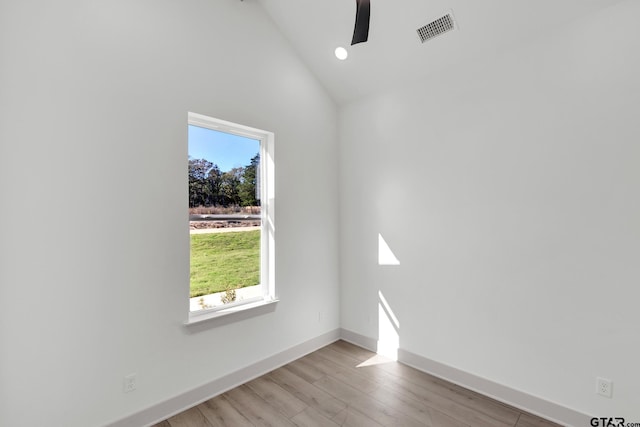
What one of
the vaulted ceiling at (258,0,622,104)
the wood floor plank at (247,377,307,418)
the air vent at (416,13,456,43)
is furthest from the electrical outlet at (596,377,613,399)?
the air vent at (416,13,456,43)

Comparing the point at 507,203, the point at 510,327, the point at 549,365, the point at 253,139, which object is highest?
the point at 253,139

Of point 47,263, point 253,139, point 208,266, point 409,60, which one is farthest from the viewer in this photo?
point 253,139

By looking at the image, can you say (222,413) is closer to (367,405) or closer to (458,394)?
(367,405)

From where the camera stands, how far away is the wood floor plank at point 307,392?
2.41 m

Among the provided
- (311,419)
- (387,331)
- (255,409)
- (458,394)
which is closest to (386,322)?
(387,331)

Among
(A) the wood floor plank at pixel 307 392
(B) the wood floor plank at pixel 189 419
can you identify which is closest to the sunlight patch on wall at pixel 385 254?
(A) the wood floor plank at pixel 307 392

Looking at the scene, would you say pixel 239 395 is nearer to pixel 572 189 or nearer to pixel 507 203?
pixel 507 203

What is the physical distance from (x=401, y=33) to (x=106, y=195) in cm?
273

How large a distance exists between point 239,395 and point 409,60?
3402 mm

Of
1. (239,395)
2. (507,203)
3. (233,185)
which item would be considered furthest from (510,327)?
(233,185)

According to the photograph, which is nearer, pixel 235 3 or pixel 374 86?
pixel 235 3

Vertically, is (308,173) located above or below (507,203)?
above

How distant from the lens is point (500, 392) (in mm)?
2486

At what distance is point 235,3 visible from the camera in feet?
9.14
